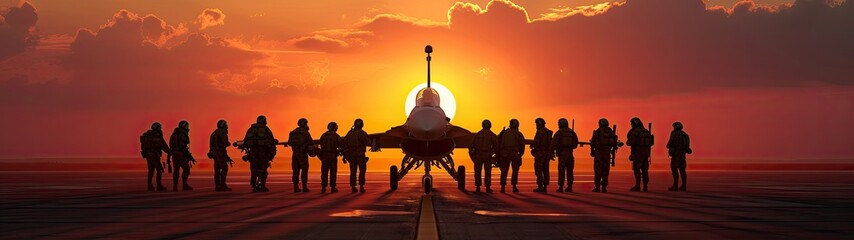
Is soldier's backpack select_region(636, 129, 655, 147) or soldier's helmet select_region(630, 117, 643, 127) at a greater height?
soldier's helmet select_region(630, 117, 643, 127)

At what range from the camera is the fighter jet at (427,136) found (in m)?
27.8

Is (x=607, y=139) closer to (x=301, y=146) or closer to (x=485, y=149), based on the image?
(x=485, y=149)

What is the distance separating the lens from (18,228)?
14391mm

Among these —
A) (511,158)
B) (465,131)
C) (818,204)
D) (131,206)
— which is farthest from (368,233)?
(465,131)

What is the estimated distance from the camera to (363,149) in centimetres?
Answer: 2870

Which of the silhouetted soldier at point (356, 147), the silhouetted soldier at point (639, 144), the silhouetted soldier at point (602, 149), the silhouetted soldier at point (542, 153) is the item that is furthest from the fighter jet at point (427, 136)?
the silhouetted soldier at point (639, 144)

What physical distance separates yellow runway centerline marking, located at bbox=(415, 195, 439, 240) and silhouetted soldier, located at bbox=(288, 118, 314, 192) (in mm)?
8994

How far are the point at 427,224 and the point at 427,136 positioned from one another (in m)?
13.1

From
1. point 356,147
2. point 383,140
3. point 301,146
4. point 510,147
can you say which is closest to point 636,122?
point 510,147

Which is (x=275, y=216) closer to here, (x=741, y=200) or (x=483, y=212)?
(x=483, y=212)

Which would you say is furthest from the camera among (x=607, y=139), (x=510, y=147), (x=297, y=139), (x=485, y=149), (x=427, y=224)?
(x=607, y=139)

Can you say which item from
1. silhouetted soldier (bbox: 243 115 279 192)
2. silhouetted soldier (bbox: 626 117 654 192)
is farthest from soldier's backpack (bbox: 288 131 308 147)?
silhouetted soldier (bbox: 626 117 654 192)

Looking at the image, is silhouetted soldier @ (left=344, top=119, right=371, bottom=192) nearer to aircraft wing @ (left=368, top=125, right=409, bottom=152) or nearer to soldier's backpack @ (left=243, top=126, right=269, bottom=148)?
aircraft wing @ (left=368, top=125, right=409, bottom=152)

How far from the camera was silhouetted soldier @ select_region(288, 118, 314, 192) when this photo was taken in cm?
2884
